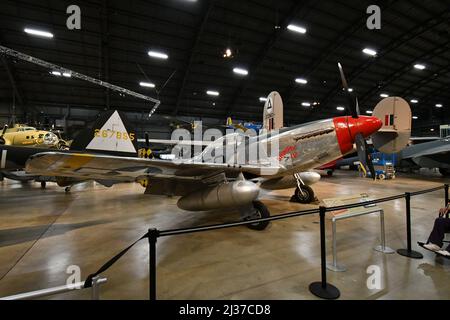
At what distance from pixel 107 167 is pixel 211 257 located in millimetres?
1807

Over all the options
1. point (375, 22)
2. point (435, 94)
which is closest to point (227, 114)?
point (375, 22)

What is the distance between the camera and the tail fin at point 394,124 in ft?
15.0

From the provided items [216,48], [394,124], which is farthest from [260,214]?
[216,48]

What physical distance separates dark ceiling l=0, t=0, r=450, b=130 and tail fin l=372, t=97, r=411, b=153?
449 inches

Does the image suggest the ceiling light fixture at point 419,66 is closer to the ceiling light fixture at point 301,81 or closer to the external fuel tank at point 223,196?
the ceiling light fixture at point 301,81

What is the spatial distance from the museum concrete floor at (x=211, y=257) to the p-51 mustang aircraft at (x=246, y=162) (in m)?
0.65

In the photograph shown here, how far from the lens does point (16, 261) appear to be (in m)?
2.74

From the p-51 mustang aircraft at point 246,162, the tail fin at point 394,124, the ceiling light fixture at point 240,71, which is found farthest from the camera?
the ceiling light fixture at point 240,71

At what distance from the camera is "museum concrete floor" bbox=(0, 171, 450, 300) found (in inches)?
82.0

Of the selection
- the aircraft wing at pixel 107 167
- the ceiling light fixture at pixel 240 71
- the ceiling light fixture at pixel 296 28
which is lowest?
the aircraft wing at pixel 107 167

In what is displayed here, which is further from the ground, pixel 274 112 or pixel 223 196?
pixel 274 112

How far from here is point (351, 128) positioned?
3.90 meters

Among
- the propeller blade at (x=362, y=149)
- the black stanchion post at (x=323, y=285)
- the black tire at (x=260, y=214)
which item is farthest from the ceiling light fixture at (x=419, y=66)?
the black stanchion post at (x=323, y=285)

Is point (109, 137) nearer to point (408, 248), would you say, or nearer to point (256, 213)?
point (256, 213)
